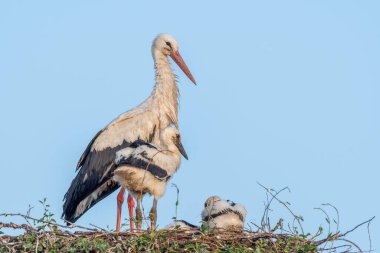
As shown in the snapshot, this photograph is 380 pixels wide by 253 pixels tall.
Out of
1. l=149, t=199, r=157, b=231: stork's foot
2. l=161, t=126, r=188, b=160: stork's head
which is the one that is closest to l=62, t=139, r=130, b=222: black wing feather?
l=161, t=126, r=188, b=160: stork's head

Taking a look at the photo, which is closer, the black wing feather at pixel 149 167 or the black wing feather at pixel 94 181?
the black wing feather at pixel 149 167

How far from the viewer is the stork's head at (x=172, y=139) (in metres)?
11.2

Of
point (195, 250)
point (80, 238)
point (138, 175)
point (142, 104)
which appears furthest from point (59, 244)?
point (142, 104)

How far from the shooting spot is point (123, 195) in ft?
38.4

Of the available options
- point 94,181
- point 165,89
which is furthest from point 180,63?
point 94,181

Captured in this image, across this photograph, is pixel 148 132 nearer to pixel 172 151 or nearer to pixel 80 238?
pixel 172 151

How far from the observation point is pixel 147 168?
10688mm

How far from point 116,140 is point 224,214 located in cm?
229

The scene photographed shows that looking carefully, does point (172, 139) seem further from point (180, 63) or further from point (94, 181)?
point (180, 63)

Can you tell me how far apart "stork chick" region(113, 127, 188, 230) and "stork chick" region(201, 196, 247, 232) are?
23.3 inches

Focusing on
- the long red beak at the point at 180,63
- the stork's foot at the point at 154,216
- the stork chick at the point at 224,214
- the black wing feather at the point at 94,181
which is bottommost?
the stork chick at the point at 224,214

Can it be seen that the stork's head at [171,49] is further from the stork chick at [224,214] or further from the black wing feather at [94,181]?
the stork chick at [224,214]

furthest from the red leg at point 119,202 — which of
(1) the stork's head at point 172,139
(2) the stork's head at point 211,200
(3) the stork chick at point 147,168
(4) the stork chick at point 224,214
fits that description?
(4) the stork chick at point 224,214

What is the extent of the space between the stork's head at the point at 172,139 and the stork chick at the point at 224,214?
97cm
